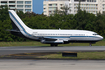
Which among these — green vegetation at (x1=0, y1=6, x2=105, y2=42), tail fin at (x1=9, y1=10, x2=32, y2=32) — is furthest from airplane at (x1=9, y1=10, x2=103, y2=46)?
green vegetation at (x1=0, y1=6, x2=105, y2=42)

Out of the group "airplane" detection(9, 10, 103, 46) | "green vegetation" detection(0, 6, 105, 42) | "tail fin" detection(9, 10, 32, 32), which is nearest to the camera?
"airplane" detection(9, 10, 103, 46)

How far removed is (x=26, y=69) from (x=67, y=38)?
33855 millimetres

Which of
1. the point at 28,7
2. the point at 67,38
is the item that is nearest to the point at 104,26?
the point at 67,38

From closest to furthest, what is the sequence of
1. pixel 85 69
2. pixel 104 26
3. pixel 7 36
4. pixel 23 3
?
pixel 85 69 → pixel 7 36 → pixel 104 26 → pixel 23 3

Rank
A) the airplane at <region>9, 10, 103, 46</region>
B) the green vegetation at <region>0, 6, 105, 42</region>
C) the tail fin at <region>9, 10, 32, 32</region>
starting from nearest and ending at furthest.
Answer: the airplane at <region>9, 10, 103, 46</region> < the tail fin at <region>9, 10, 32, 32</region> < the green vegetation at <region>0, 6, 105, 42</region>

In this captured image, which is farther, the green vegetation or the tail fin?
the green vegetation

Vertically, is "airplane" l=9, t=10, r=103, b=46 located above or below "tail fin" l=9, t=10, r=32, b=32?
below

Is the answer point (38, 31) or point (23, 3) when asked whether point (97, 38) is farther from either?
point (23, 3)

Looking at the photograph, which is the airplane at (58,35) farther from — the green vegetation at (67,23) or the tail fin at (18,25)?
the green vegetation at (67,23)

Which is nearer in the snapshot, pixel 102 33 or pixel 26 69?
pixel 26 69

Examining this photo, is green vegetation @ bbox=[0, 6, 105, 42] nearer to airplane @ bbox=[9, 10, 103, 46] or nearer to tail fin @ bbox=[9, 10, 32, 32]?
tail fin @ bbox=[9, 10, 32, 32]

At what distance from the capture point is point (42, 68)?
56.3 ft

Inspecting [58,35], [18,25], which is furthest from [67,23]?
[18,25]

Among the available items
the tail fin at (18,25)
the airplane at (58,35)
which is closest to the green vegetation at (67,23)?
the tail fin at (18,25)
